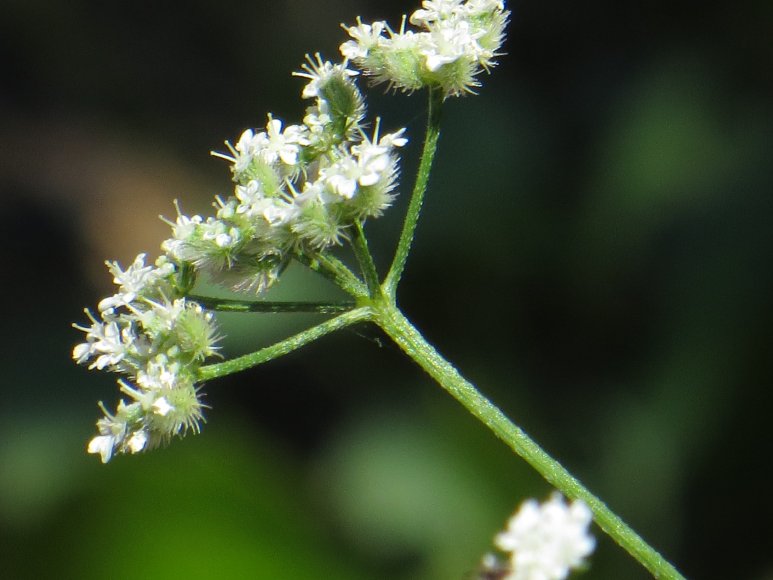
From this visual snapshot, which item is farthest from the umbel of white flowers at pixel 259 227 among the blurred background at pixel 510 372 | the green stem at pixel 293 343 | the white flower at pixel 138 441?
the blurred background at pixel 510 372

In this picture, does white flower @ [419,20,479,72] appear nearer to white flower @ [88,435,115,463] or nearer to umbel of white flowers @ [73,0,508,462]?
umbel of white flowers @ [73,0,508,462]

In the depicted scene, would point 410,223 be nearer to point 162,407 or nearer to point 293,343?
point 293,343

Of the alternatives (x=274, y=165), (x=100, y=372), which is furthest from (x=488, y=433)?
(x=274, y=165)

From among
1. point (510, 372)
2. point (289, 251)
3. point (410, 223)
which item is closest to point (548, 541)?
point (410, 223)

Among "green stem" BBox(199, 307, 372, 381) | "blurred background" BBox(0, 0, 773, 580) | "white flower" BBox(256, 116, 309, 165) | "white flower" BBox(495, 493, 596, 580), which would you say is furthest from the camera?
"blurred background" BBox(0, 0, 773, 580)

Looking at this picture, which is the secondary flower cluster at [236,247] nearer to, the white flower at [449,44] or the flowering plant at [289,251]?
the flowering plant at [289,251]

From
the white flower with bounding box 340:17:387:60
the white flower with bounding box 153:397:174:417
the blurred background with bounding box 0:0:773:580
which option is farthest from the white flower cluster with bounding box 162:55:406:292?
the blurred background with bounding box 0:0:773:580

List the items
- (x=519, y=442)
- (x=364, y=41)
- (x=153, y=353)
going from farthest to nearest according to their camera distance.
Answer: (x=364, y=41)
(x=153, y=353)
(x=519, y=442)

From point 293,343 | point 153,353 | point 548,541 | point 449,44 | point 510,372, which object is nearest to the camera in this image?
point 548,541
